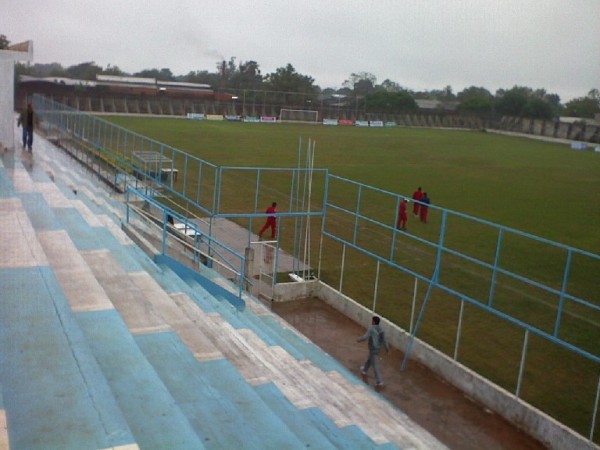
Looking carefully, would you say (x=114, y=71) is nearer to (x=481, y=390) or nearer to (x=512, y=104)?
(x=512, y=104)

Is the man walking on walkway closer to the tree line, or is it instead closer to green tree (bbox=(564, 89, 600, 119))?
the tree line

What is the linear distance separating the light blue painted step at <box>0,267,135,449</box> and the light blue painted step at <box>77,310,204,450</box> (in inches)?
10.7

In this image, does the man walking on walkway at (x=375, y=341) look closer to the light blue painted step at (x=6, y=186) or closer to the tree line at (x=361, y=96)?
the light blue painted step at (x=6, y=186)

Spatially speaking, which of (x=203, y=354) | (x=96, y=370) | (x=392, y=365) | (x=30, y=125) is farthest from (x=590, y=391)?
(x=30, y=125)

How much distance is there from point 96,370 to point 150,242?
8360 millimetres

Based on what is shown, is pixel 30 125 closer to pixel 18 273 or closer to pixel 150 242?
pixel 150 242

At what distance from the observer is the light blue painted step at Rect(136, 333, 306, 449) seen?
5820mm

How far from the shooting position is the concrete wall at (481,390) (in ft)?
31.5

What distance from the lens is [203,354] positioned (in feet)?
25.2

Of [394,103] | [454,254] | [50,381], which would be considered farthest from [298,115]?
[50,381]

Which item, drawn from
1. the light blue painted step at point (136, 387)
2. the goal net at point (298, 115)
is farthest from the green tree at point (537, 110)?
the light blue painted step at point (136, 387)

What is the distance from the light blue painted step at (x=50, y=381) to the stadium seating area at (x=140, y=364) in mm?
13

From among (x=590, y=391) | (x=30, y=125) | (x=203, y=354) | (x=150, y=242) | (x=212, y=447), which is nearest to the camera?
(x=212, y=447)

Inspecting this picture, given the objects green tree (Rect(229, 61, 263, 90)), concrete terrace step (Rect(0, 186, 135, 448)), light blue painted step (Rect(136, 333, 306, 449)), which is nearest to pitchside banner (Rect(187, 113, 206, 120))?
green tree (Rect(229, 61, 263, 90))
